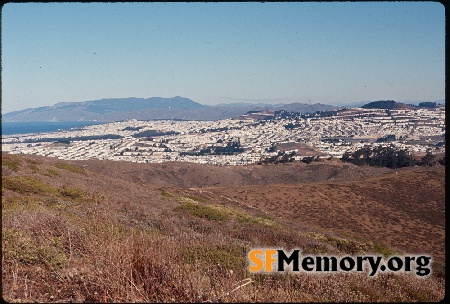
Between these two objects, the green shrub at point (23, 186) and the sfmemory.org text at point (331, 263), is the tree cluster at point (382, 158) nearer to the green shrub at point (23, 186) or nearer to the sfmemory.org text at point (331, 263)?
the green shrub at point (23, 186)

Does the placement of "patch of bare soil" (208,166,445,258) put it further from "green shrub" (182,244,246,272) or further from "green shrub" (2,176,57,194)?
"green shrub" (182,244,246,272)

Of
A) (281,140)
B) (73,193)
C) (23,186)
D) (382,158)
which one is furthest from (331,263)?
(281,140)

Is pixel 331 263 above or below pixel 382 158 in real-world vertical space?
above

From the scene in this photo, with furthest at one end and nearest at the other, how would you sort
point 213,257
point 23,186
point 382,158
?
point 382,158, point 23,186, point 213,257

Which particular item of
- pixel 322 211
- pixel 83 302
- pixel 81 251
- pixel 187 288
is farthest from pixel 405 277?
pixel 322 211

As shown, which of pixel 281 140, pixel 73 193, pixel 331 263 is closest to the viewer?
pixel 331 263

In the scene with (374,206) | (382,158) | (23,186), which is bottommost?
(374,206)

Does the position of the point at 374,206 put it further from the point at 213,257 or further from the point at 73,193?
the point at 213,257
